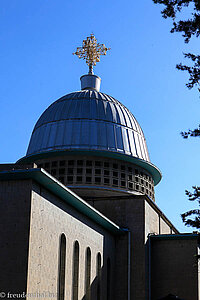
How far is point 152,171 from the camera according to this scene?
111ft

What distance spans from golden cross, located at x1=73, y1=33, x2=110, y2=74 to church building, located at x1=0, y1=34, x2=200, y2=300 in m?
0.07

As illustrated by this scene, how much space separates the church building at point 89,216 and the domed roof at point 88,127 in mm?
69

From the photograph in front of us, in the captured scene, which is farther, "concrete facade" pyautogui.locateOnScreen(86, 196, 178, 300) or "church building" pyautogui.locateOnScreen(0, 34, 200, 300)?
"concrete facade" pyautogui.locateOnScreen(86, 196, 178, 300)

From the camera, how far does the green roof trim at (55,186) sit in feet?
61.5

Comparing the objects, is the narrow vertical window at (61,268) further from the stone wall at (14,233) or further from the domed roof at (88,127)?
the domed roof at (88,127)

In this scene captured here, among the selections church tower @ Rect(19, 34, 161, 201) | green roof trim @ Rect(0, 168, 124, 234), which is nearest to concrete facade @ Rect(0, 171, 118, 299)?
green roof trim @ Rect(0, 168, 124, 234)

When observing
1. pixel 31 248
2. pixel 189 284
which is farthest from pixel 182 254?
pixel 31 248

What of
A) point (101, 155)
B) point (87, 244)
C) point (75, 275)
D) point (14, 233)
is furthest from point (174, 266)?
point (14, 233)

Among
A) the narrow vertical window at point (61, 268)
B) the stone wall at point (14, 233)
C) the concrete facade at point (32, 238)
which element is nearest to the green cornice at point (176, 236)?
the concrete facade at point (32, 238)

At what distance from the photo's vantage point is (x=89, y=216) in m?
24.2

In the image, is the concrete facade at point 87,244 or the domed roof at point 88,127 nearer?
the concrete facade at point 87,244

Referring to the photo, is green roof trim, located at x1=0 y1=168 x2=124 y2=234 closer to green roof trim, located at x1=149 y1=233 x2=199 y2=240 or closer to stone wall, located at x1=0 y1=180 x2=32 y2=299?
stone wall, located at x1=0 y1=180 x2=32 y2=299

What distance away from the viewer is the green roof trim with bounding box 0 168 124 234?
18734 mm

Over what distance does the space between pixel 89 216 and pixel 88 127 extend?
30.6ft
